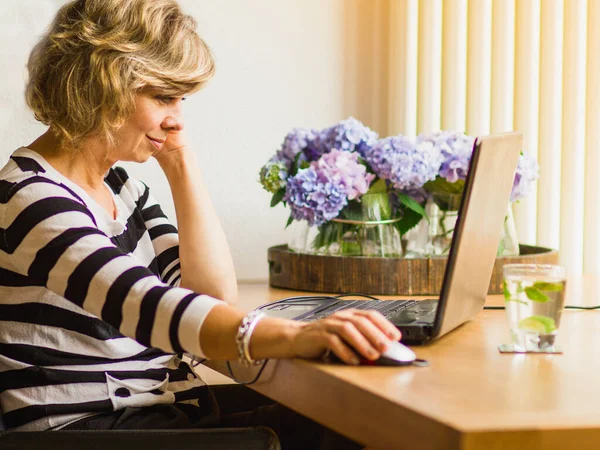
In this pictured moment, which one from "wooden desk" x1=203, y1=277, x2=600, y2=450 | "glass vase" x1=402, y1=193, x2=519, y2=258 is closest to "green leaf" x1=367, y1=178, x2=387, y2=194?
"glass vase" x1=402, y1=193, x2=519, y2=258

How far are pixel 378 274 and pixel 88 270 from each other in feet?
2.68

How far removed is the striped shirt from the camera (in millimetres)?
1098

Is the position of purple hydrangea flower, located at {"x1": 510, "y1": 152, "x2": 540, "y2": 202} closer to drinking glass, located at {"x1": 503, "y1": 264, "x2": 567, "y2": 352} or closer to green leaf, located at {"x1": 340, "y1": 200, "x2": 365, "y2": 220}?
green leaf, located at {"x1": 340, "y1": 200, "x2": 365, "y2": 220}

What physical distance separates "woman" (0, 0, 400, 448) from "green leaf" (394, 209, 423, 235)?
0.49 meters

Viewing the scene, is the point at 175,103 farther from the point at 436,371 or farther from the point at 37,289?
the point at 436,371

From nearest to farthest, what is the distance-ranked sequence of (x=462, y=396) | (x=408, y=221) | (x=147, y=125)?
(x=462, y=396) < (x=147, y=125) < (x=408, y=221)

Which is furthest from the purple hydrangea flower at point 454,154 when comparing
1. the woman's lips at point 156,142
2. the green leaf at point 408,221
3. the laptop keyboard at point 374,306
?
the woman's lips at point 156,142

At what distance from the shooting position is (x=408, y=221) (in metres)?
1.91

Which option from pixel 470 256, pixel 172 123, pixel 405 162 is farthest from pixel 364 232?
pixel 470 256

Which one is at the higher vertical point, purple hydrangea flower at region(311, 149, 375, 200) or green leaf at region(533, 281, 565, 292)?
purple hydrangea flower at region(311, 149, 375, 200)

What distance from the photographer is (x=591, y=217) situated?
2.30 meters

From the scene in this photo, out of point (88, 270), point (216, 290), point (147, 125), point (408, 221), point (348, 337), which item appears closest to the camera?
point (348, 337)

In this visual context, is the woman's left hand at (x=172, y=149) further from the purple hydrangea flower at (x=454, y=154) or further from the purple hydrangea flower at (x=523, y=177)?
the purple hydrangea flower at (x=523, y=177)

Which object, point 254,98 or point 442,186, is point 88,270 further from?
point 254,98
